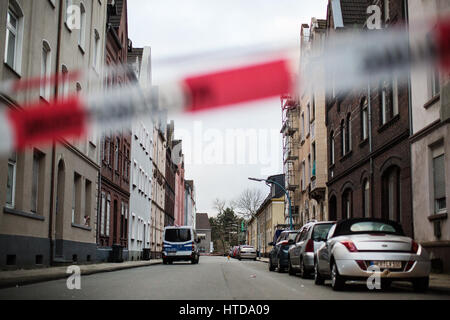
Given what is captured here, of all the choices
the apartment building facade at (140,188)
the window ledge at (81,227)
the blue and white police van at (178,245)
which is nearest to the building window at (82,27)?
the window ledge at (81,227)

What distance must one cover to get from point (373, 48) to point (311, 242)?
591 inches

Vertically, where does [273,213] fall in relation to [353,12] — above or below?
below

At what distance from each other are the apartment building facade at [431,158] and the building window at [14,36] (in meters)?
11.6

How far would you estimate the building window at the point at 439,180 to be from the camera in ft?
58.4

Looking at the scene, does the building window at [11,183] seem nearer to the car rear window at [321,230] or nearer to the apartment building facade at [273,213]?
the car rear window at [321,230]

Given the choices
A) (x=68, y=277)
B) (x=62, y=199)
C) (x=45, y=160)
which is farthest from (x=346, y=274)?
(x=62, y=199)

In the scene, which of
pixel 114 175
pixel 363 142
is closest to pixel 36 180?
pixel 363 142

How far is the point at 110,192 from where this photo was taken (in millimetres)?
34938

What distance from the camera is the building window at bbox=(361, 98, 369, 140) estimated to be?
89.8 feet

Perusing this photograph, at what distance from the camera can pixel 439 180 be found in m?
18.1

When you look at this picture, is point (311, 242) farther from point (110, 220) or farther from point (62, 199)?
point (110, 220)

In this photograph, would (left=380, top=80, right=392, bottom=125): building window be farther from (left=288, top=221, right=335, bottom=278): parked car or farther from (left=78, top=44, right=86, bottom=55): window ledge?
(left=78, top=44, right=86, bottom=55): window ledge

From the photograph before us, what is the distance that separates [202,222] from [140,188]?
427ft

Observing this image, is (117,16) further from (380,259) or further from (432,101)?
(380,259)
